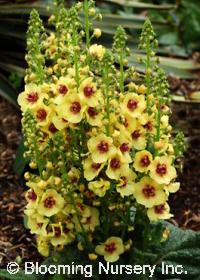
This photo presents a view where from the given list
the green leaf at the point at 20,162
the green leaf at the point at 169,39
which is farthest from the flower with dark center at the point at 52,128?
the green leaf at the point at 169,39

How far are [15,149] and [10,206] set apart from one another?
0.47m

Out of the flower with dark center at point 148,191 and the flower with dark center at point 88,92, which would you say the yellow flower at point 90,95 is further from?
the flower with dark center at point 148,191

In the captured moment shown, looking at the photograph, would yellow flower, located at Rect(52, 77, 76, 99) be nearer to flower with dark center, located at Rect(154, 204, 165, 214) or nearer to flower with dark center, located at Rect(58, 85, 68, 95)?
flower with dark center, located at Rect(58, 85, 68, 95)

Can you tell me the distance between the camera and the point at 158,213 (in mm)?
2041

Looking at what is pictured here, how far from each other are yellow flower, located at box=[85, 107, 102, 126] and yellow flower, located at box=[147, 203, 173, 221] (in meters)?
0.31

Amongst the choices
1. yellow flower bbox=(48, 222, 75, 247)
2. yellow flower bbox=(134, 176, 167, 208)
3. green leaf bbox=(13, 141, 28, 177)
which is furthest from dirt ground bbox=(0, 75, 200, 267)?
yellow flower bbox=(134, 176, 167, 208)

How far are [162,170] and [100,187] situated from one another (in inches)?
7.1

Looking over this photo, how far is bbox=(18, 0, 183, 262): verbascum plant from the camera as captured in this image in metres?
1.94

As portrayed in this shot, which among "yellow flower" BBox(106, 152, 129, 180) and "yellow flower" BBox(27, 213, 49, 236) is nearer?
"yellow flower" BBox(106, 152, 129, 180)

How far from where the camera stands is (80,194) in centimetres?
208

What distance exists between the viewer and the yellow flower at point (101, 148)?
1.93m

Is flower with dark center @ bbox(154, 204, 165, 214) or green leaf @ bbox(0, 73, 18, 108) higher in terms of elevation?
green leaf @ bbox(0, 73, 18, 108)

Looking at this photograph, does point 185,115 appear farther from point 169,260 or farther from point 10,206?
point 169,260

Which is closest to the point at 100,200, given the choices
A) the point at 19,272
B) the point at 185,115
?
the point at 19,272
